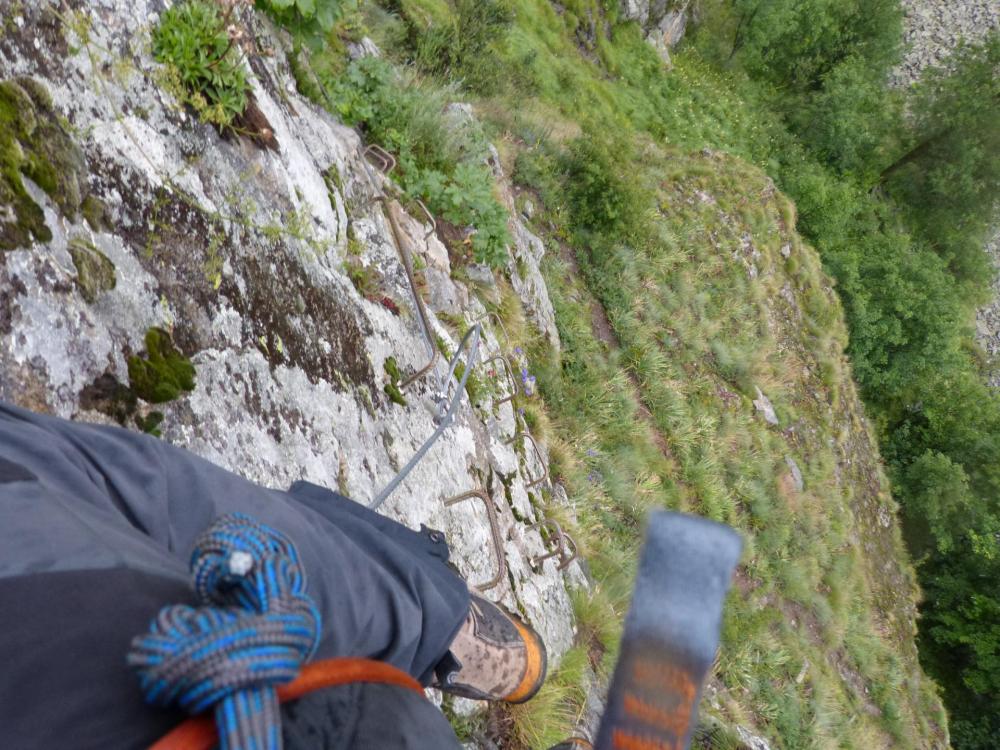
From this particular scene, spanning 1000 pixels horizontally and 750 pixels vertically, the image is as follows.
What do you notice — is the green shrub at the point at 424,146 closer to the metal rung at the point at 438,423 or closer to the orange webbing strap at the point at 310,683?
the metal rung at the point at 438,423

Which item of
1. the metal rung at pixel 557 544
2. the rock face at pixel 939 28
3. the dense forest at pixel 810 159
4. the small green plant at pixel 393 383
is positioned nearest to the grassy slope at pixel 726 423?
the dense forest at pixel 810 159

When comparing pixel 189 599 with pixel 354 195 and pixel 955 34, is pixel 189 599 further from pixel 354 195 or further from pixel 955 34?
pixel 955 34

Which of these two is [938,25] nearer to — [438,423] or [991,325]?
[991,325]

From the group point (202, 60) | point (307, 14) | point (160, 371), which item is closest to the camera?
point (160, 371)

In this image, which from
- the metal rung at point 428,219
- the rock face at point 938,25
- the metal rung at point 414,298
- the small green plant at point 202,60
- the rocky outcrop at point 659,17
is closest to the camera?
the small green plant at point 202,60

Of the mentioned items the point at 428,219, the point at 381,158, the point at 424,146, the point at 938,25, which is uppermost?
the point at 938,25

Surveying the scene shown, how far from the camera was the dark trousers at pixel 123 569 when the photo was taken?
0.81m

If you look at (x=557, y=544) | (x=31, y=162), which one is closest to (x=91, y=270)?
(x=31, y=162)

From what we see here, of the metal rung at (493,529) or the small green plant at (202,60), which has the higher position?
the small green plant at (202,60)

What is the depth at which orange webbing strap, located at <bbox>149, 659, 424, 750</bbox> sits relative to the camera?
2.65ft

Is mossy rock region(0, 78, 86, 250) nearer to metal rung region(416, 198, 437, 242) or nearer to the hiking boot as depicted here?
the hiking boot

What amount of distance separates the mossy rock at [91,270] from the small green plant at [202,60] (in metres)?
0.97

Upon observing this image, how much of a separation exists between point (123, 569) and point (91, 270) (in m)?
1.31

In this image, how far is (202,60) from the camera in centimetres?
264
